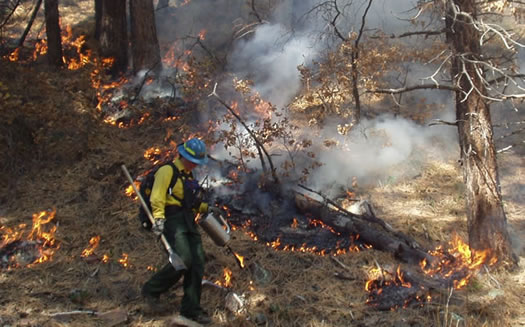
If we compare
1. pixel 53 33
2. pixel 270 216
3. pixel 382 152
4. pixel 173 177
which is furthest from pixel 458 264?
pixel 53 33

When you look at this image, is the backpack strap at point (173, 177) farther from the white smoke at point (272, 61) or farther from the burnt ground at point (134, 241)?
the white smoke at point (272, 61)

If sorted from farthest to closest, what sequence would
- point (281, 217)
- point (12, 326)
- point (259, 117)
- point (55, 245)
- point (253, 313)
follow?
point (259, 117) < point (281, 217) < point (55, 245) < point (253, 313) < point (12, 326)

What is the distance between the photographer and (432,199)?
893cm

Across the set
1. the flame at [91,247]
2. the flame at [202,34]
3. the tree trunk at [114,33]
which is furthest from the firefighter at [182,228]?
the flame at [202,34]

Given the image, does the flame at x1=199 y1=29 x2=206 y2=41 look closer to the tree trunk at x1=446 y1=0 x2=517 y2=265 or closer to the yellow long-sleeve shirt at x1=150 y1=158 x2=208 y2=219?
the tree trunk at x1=446 y1=0 x2=517 y2=265

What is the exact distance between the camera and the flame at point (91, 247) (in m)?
6.48

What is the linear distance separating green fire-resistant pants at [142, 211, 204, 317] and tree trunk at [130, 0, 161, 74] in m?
6.98

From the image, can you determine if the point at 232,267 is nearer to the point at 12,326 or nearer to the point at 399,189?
the point at 12,326

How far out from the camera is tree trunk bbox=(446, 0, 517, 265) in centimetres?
629

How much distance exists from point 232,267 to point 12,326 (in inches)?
109

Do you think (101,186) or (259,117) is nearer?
(101,186)

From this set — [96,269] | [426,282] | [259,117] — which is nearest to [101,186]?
[96,269]

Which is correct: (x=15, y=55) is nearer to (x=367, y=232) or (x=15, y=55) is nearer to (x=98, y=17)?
(x=98, y=17)

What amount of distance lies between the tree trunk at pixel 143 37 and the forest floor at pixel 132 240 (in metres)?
1.43
